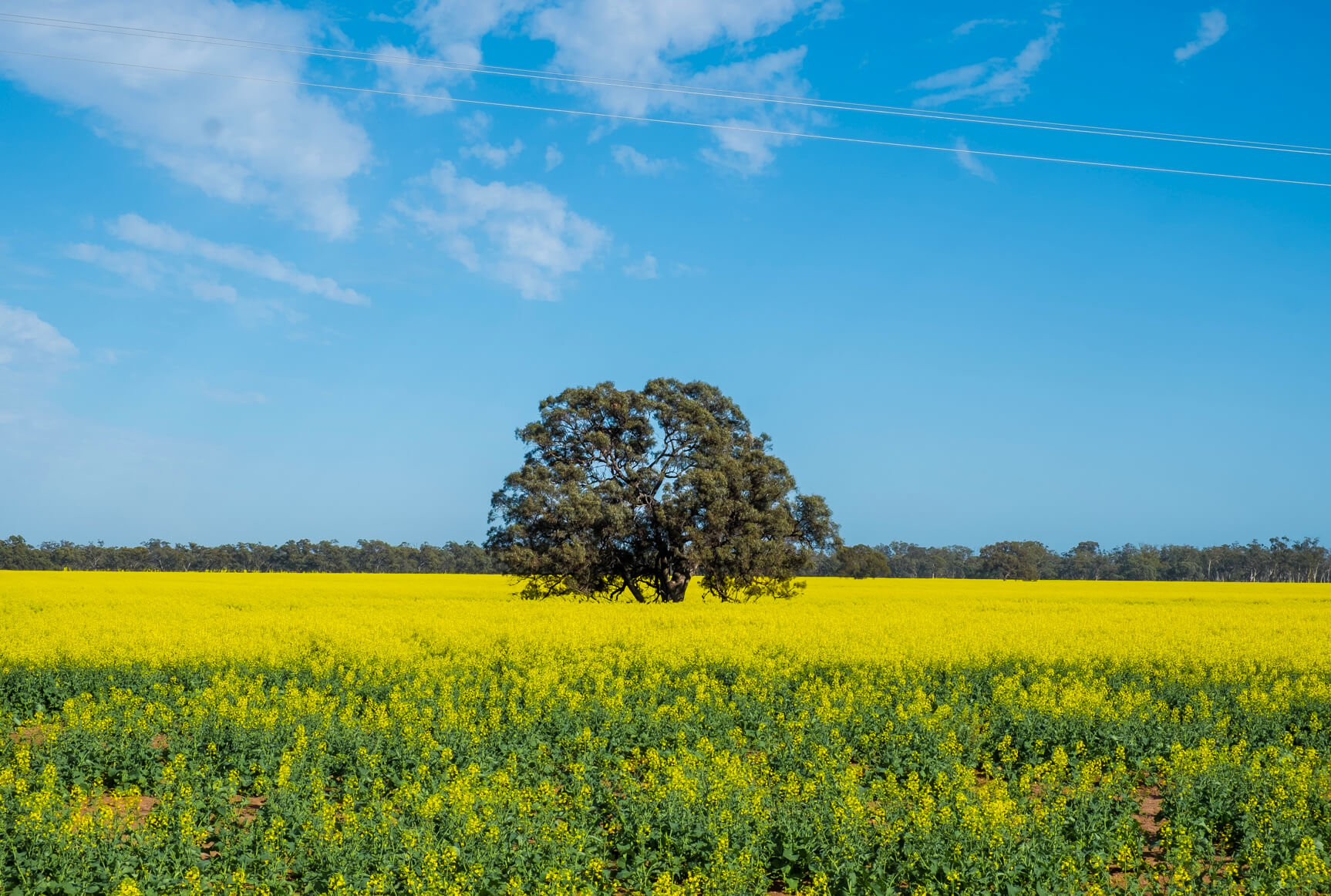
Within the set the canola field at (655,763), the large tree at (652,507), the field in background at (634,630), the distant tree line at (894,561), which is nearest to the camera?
the canola field at (655,763)

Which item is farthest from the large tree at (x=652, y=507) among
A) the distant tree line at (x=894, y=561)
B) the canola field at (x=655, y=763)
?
the distant tree line at (x=894, y=561)

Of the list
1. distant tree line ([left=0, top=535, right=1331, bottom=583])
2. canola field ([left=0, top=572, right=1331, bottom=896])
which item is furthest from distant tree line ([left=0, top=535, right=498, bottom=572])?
canola field ([left=0, top=572, right=1331, bottom=896])

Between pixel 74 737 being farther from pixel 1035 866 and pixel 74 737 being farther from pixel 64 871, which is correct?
pixel 1035 866

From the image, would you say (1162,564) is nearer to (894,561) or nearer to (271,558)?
(894,561)

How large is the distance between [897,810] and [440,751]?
5464 mm

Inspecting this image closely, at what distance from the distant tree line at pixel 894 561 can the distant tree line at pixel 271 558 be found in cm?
16

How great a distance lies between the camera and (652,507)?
39.8 meters

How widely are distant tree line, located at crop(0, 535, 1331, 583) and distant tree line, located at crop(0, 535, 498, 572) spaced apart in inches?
6.2

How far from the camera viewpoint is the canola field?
24.1 ft

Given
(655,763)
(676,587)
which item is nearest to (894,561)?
(676,587)

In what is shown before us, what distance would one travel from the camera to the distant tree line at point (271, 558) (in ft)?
427

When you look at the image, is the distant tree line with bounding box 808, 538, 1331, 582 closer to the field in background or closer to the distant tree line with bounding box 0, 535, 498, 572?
the distant tree line with bounding box 0, 535, 498, 572

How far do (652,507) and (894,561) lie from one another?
435 feet

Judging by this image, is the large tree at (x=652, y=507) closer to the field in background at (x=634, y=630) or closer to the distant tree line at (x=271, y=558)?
the field in background at (x=634, y=630)
